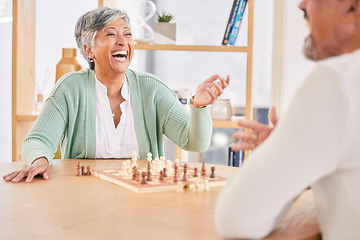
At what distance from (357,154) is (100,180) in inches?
39.1

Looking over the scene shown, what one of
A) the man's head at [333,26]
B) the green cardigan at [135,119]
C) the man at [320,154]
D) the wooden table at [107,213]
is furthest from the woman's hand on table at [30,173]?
the man's head at [333,26]

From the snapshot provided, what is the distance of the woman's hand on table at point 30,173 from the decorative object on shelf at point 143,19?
1.95 meters

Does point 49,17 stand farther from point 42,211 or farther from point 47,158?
point 42,211

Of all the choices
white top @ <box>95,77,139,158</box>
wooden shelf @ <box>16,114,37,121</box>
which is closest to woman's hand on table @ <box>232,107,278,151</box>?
white top @ <box>95,77,139,158</box>

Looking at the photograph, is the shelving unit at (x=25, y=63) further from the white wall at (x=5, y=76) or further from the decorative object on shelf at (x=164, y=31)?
the white wall at (x=5, y=76)

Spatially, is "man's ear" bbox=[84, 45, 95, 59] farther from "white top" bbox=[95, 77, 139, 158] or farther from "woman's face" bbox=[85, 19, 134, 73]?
"white top" bbox=[95, 77, 139, 158]

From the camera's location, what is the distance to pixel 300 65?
345cm

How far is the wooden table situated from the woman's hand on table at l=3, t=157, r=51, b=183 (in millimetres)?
45

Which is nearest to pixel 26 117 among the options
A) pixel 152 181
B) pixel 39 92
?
pixel 39 92

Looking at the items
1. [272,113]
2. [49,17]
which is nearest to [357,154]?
[272,113]

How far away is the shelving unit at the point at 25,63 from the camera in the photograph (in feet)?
10.9

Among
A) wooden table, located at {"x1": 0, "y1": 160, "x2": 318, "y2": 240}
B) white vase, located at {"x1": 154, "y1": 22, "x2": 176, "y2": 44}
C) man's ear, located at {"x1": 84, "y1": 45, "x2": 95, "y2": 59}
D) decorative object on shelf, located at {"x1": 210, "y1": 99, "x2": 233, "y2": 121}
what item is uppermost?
white vase, located at {"x1": 154, "y1": 22, "x2": 176, "y2": 44}

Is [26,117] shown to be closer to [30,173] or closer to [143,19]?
[143,19]

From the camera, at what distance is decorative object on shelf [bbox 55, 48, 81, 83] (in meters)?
3.38
